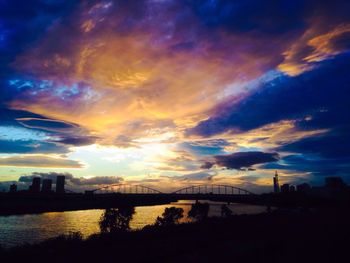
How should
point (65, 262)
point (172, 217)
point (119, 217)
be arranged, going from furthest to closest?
1. point (172, 217)
2. point (119, 217)
3. point (65, 262)

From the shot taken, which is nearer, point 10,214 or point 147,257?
point 147,257

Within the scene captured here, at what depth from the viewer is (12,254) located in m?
35.5

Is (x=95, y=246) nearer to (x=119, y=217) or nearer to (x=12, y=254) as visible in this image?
(x=12, y=254)

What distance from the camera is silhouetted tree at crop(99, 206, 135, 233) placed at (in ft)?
256

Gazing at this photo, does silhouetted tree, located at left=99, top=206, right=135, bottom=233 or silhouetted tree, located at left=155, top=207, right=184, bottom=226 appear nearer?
silhouetted tree, located at left=99, top=206, right=135, bottom=233

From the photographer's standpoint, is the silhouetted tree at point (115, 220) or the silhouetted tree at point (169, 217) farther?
the silhouetted tree at point (169, 217)

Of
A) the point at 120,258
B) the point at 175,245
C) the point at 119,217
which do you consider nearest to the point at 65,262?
the point at 120,258

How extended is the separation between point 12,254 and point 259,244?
3131cm

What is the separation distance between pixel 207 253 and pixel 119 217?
5271 centimetres

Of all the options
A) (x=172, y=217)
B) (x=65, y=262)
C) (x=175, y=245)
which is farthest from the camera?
(x=172, y=217)

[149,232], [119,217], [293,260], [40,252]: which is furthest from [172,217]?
[293,260]

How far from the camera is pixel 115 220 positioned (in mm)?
78375

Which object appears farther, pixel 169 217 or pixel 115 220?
pixel 169 217

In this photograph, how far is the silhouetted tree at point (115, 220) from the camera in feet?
256
